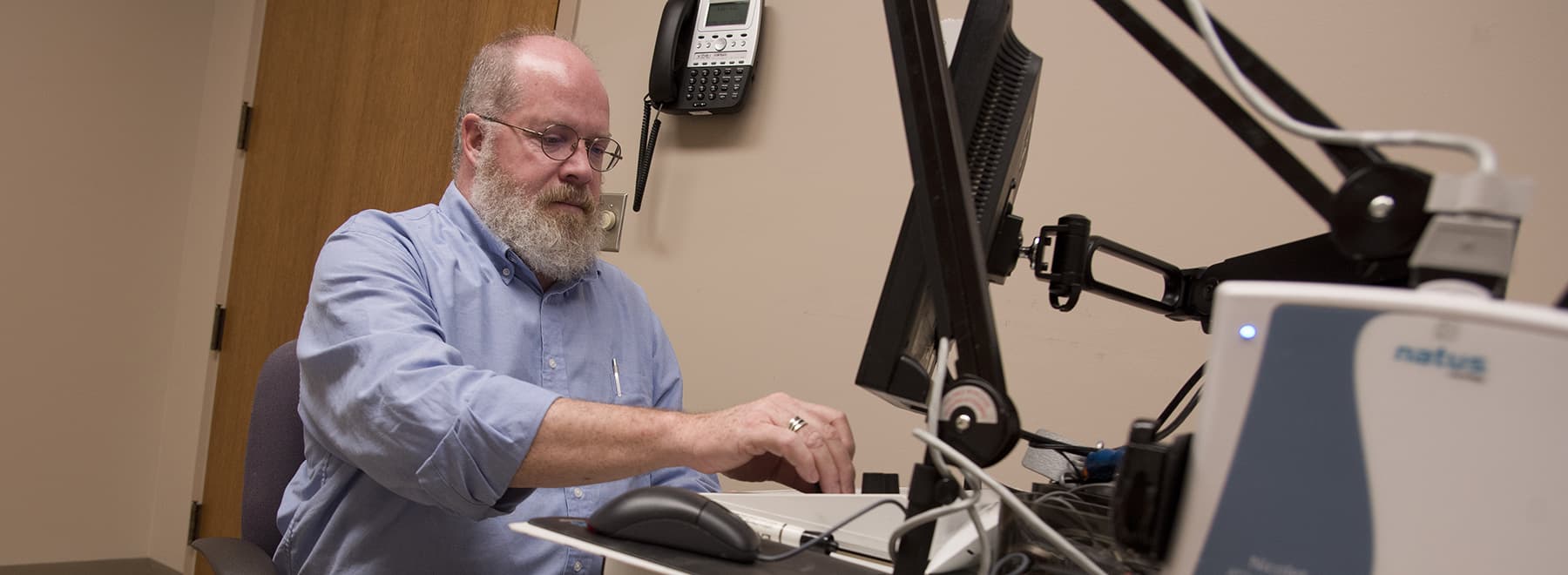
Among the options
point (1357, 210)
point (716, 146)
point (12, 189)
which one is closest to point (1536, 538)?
point (1357, 210)

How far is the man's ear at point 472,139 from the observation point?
1.59m

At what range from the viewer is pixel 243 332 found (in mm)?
2971

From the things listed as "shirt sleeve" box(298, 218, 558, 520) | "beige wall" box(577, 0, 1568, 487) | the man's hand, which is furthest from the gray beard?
the man's hand

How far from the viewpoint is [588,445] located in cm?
97

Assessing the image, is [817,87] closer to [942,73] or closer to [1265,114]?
[942,73]

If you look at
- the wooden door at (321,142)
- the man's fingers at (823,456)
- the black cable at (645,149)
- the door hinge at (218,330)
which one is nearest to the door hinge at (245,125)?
the wooden door at (321,142)

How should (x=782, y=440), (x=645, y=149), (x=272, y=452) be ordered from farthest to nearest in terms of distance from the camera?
(x=645, y=149)
(x=272, y=452)
(x=782, y=440)

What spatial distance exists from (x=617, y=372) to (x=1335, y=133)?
Answer: 1149 mm

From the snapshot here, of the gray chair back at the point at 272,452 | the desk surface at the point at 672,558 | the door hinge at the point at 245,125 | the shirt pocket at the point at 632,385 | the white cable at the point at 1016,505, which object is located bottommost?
the gray chair back at the point at 272,452

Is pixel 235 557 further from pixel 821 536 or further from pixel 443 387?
pixel 821 536

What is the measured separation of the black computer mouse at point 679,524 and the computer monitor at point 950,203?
0.15 meters

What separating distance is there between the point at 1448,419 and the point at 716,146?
5.45ft

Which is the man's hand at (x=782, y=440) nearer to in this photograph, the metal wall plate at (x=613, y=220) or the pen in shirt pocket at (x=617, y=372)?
the pen in shirt pocket at (x=617, y=372)

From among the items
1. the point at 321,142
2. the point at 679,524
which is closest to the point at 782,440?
the point at 679,524
